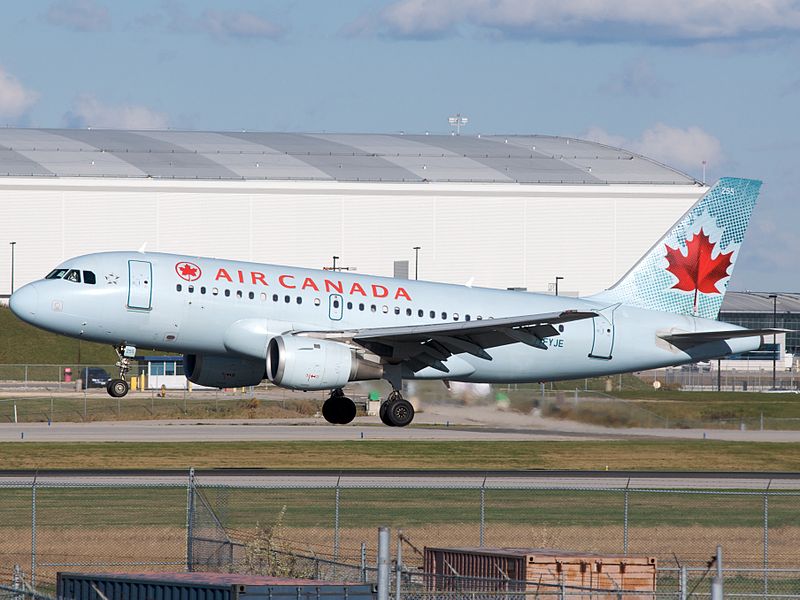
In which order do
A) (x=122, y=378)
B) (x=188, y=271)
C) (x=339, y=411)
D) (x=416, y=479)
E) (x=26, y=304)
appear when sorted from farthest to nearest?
(x=339, y=411)
(x=416, y=479)
(x=122, y=378)
(x=188, y=271)
(x=26, y=304)

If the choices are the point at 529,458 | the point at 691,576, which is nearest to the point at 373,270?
the point at 529,458

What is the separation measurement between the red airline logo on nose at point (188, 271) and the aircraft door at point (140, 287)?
84cm

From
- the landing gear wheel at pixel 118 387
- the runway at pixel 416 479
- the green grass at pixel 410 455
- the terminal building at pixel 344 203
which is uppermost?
the terminal building at pixel 344 203

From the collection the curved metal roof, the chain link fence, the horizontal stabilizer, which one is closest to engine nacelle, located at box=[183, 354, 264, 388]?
the chain link fence

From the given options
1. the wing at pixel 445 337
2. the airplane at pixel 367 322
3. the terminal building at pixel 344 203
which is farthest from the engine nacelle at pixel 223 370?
the terminal building at pixel 344 203

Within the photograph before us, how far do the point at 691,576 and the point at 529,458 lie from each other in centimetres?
2135

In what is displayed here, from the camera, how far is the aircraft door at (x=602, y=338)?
49438 millimetres

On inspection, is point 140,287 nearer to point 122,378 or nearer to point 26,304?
point 122,378

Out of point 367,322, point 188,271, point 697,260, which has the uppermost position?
point 697,260

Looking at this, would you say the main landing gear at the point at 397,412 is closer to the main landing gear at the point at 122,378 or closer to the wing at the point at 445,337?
the wing at the point at 445,337

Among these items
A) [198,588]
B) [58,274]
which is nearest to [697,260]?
[58,274]

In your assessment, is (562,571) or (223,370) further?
(223,370)

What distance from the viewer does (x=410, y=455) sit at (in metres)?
54.1

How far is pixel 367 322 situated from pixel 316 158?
100872mm
